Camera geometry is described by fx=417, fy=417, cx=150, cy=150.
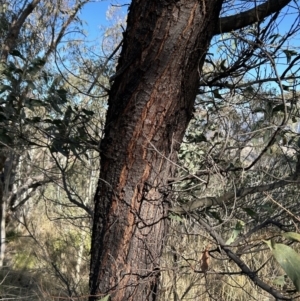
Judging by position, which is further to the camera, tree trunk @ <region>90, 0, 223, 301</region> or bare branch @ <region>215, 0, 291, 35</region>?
bare branch @ <region>215, 0, 291, 35</region>

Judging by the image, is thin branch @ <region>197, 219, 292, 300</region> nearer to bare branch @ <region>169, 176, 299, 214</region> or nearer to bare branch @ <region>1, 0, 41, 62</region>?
bare branch @ <region>169, 176, 299, 214</region>

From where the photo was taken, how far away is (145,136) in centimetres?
141

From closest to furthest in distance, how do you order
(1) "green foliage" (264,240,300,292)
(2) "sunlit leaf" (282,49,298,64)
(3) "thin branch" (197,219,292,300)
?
(1) "green foliage" (264,240,300,292)
(3) "thin branch" (197,219,292,300)
(2) "sunlit leaf" (282,49,298,64)

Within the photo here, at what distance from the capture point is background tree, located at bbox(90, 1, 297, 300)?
1400 millimetres

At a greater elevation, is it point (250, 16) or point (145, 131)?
point (250, 16)

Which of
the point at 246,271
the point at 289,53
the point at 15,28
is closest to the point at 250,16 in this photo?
the point at 289,53

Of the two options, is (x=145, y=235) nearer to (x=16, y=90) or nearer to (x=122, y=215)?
(x=122, y=215)

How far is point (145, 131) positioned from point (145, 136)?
0.06 ft

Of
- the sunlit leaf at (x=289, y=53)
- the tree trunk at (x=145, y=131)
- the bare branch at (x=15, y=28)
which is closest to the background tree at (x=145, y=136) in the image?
the tree trunk at (x=145, y=131)


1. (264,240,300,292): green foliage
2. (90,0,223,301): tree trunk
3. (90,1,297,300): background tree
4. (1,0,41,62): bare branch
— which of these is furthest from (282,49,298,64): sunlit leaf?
(1,0,41,62): bare branch

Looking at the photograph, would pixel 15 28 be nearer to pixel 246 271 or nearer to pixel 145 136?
pixel 145 136

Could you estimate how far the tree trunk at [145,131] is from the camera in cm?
140

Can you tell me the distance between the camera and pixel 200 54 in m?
1.45

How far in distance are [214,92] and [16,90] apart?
0.89m
